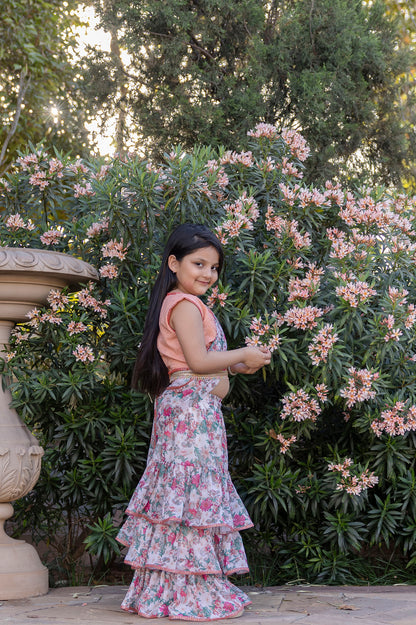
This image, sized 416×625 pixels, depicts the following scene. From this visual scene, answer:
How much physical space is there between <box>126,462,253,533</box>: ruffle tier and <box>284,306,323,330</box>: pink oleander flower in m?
0.79

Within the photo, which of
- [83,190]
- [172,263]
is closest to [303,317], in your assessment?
[172,263]

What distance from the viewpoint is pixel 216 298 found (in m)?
3.53

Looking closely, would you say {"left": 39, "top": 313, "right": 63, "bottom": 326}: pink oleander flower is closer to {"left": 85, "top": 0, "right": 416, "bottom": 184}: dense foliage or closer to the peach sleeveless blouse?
the peach sleeveless blouse

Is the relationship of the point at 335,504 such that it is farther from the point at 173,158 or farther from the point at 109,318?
the point at 173,158

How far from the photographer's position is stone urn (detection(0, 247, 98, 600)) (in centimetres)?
341

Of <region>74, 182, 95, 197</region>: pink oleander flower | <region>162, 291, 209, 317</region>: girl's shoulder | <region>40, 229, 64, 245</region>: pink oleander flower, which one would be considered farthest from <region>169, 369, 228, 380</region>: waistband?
<region>74, 182, 95, 197</region>: pink oleander flower

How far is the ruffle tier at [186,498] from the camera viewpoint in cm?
294

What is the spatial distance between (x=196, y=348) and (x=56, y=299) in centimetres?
106

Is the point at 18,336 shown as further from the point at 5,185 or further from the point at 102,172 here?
the point at 102,172

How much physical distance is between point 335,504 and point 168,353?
133cm

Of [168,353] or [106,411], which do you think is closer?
[168,353]

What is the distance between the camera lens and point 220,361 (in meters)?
2.98

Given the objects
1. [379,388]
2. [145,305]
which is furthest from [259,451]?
[145,305]

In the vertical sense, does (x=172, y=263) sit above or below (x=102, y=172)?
below
